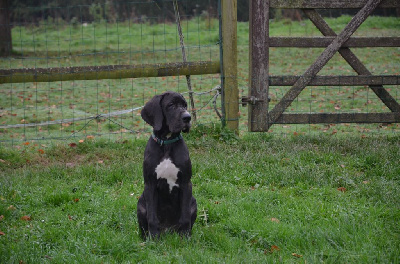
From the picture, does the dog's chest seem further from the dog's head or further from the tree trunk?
the tree trunk

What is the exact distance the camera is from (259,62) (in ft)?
24.2

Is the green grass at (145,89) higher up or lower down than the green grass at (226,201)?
higher up

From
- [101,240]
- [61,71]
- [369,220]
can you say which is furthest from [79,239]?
[61,71]

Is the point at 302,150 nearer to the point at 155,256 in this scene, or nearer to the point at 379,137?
the point at 379,137

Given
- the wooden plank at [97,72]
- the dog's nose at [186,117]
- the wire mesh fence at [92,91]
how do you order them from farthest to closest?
the wire mesh fence at [92,91], the wooden plank at [97,72], the dog's nose at [186,117]

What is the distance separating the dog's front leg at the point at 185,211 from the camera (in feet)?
14.1

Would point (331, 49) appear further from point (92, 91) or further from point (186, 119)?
point (92, 91)

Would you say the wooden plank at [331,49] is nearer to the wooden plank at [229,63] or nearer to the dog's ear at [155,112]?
the wooden plank at [229,63]

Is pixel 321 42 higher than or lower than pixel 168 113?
higher

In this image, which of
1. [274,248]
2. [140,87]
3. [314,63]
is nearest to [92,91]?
[140,87]

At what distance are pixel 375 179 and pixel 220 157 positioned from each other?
82.2 inches

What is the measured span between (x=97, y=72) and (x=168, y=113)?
3349 millimetres

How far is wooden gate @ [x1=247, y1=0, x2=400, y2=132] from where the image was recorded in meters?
7.25

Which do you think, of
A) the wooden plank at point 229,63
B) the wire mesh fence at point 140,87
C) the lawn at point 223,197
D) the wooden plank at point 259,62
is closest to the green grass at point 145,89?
the wire mesh fence at point 140,87
